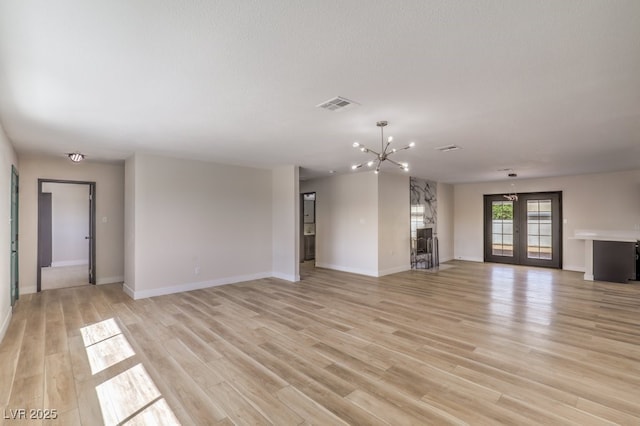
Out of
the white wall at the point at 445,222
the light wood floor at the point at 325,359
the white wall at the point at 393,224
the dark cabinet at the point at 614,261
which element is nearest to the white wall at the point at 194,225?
the light wood floor at the point at 325,359

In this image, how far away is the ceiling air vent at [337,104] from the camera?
300 cm

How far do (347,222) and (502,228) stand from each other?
526cm

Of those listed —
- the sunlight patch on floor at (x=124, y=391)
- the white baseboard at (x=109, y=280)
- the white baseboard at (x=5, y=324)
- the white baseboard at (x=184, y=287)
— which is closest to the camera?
the sunlight patch on floor at (x=124, y=391)

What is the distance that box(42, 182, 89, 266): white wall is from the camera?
345 inches

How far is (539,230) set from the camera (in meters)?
9.11

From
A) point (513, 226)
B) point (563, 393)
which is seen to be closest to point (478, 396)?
point (563, 393)

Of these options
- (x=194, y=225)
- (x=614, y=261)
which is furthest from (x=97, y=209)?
(x=614, y=261)

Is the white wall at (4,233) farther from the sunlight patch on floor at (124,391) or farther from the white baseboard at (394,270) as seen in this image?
the white baseboard at (394,270)

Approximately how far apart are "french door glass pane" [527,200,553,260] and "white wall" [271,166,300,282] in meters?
7.07

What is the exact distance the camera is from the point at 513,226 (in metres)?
9.57

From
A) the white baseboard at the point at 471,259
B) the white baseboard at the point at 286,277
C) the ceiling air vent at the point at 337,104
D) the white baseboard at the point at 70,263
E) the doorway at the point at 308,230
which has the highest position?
the ceiling air vent at the point at 337,104

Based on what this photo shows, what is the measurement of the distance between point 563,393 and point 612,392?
1.38 ft

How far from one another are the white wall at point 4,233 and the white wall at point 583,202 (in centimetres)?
1112

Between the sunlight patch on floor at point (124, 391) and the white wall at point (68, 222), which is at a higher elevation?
the white wall at point (68, 222)
